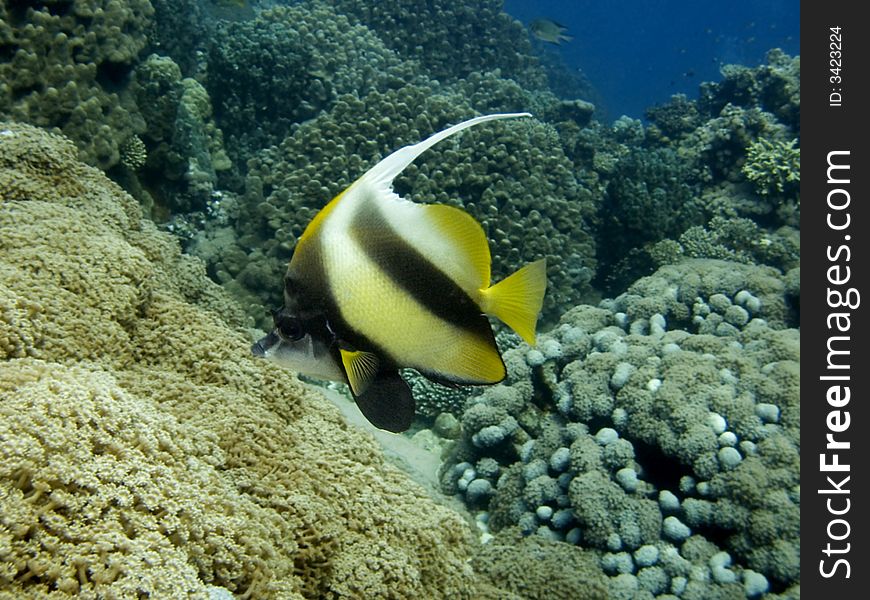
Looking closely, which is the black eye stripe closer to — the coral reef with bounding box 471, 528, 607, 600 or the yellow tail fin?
the yellow tail fin

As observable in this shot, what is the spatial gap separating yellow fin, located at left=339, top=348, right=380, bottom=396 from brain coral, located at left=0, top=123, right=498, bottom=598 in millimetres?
990

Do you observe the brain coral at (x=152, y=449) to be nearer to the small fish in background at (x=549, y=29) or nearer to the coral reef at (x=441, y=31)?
the coral reef at (x=441, y=31)

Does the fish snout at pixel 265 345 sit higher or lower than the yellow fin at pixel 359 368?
lower

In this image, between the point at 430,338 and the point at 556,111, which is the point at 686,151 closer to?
the point at 556,111

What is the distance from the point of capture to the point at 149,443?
2.00 m

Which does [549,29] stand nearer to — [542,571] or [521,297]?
[542,571]

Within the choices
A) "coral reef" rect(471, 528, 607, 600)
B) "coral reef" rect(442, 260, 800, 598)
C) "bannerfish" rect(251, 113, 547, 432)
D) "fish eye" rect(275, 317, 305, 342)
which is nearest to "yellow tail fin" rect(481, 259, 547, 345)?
"bannerfish" rect(251, 113, 547, 432)

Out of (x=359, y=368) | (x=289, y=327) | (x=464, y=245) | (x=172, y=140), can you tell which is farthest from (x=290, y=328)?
(x=172, y=140)

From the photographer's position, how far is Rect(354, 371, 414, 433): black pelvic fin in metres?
1.22

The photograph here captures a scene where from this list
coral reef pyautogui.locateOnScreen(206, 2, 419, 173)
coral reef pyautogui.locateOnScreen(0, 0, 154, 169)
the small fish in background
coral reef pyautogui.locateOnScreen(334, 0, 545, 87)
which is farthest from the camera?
the small fish in background

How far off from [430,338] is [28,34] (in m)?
6.07

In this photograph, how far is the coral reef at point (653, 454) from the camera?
12.9 ft

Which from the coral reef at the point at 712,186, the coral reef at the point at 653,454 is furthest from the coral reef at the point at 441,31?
the coral reef at the point at 653,454

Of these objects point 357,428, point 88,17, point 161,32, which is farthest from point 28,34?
point 357,428
